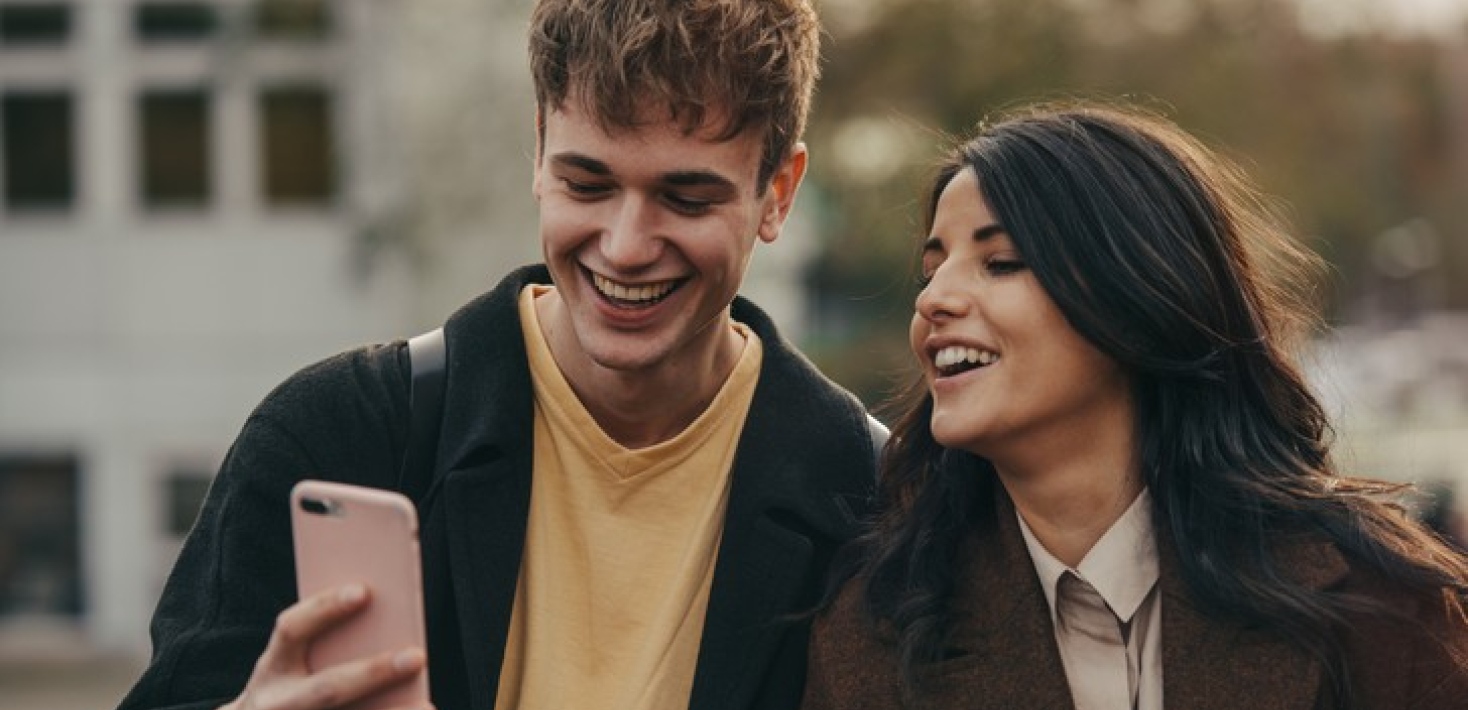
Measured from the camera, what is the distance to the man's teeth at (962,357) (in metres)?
3.90

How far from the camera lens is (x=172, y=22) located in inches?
782

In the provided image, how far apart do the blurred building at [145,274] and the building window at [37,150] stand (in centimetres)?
2

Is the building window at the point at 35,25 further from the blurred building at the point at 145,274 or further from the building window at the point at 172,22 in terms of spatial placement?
the building window at the point at 172,22

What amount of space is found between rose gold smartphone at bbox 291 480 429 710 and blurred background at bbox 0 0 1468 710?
596 inches

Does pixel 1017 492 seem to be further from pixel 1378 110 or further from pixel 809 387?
pixel 1378 110

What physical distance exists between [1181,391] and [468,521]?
121 cm

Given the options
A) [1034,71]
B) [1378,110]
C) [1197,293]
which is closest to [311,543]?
[1197,293]

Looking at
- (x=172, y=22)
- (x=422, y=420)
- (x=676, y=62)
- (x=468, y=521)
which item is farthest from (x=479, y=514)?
(x=172, y=22)

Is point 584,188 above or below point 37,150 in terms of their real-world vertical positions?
below

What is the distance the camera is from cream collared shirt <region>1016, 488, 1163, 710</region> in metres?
3.92

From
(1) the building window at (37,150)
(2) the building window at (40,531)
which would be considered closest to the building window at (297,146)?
(1) the building window at (37,150)

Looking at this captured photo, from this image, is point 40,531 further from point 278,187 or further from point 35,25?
point 35,25

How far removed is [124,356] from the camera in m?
20.4

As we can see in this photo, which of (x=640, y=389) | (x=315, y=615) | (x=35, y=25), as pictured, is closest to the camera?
(x=315, y=615)
